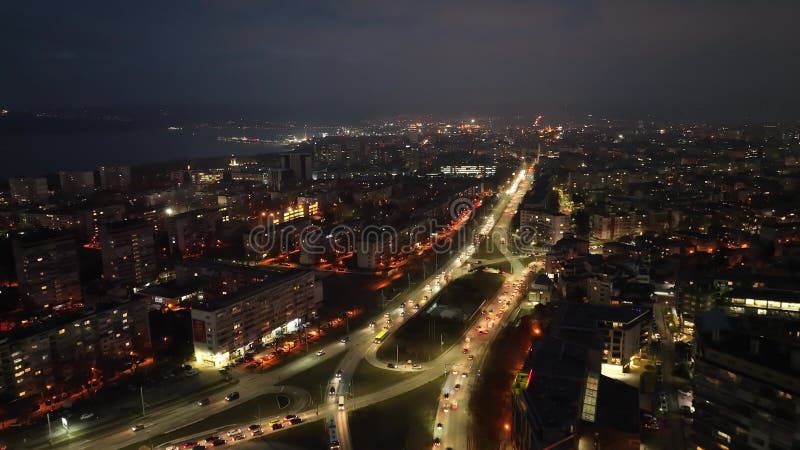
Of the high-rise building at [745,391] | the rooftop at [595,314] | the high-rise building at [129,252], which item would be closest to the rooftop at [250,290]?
the high-rise building at [129,252]

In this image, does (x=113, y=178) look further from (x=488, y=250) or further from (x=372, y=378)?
(x=372, y=378)

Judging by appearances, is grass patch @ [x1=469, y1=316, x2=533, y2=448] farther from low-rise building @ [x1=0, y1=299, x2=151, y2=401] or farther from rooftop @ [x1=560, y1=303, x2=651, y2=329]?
low-rise building @ [x1=0, y1=299, x2=151, y2=401]

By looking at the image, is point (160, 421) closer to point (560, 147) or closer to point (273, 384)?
point (273, 384)

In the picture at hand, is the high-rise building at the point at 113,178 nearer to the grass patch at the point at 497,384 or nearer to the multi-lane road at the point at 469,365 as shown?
the multi-lane road at the point at 469,365

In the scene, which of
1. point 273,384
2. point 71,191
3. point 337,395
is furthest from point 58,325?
point 71,191

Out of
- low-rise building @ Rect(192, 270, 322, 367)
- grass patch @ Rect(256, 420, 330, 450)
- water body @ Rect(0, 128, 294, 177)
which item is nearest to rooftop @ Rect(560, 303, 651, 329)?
grass patch @ Rect(256, 420, 330, 450)

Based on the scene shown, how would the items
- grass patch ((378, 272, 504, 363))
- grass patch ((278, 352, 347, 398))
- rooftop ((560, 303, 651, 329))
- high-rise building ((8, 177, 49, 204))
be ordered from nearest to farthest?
grass patch ((278, 352, 347, 398)) → rooftop ((560, 303, 651, 329)) → grass patch ((378, 272, 504, 363)) → high-rise building ((8, 177, 49, 204))
